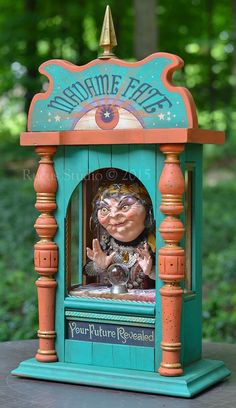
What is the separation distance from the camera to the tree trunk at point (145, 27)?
1016cm

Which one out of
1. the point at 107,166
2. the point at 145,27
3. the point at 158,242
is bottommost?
the point at 158,242

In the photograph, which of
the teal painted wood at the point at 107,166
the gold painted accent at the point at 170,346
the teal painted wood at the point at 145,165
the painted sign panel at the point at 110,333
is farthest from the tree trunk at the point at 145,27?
the gold painted accent at the point at 170,346

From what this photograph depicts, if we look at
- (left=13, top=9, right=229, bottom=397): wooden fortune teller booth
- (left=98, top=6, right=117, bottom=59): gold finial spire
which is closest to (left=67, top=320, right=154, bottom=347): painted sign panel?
(left=13, top=9, right=229, bottom=397): wooden fortune teller booth

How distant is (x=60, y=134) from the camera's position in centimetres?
380

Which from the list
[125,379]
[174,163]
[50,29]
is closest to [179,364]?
[125,379]

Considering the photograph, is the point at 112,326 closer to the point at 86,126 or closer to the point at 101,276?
the point at 101,276

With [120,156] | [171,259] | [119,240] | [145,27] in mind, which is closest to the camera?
[171,259]

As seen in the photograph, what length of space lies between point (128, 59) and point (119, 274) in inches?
459

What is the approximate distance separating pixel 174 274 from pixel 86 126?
868 mm

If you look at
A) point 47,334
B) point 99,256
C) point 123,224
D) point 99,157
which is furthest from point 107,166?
point 47,334

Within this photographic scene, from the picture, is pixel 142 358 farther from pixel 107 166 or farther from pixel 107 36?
pixel 107 36

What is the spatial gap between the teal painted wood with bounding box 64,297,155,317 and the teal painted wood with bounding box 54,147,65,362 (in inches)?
2.1

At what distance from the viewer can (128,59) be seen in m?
15.2

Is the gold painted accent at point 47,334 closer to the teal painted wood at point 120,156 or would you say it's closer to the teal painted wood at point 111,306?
the teal painted wood at point 111,306
